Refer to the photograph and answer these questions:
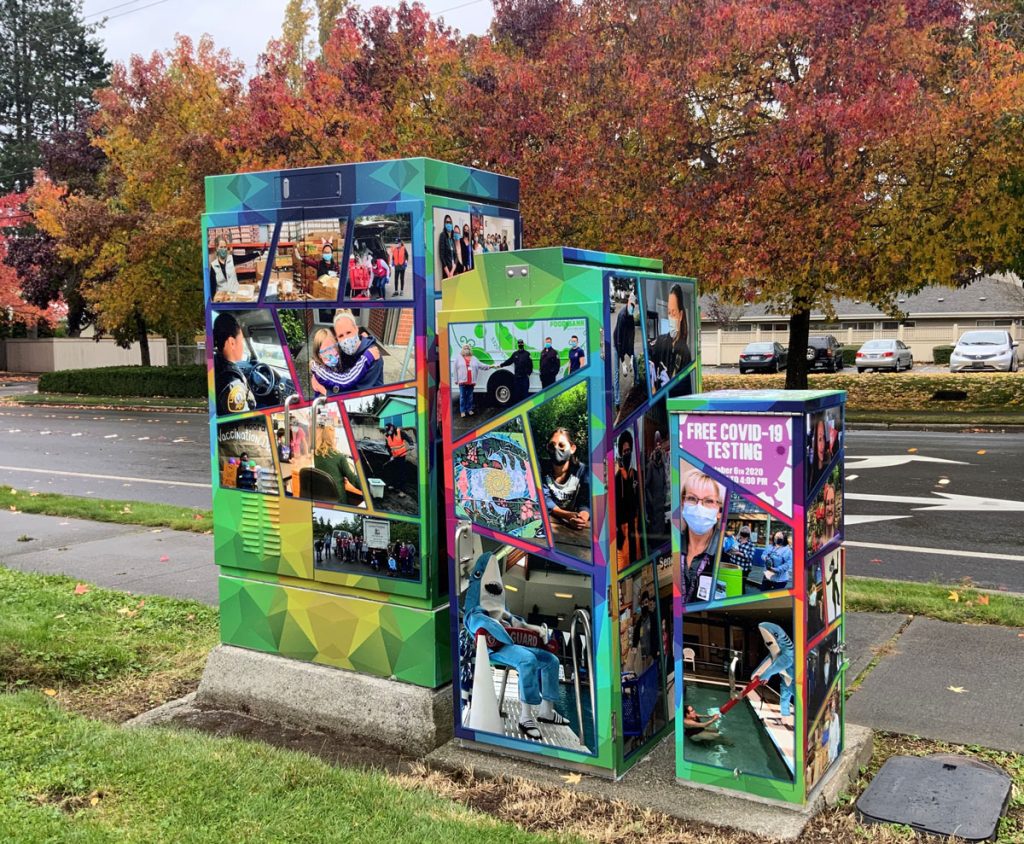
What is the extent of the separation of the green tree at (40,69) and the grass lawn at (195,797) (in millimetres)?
61696

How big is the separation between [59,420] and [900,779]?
24.1 meters

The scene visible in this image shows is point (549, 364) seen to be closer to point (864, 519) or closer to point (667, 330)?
point (667, 330)

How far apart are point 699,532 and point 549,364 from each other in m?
0.87

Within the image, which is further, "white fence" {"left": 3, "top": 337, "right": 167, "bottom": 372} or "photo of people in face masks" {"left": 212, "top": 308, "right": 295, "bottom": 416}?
"white fence" {"left": 3, "top": 337, "right": 167, "bottom": 372}

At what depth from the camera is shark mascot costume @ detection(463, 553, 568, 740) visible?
13.3ft

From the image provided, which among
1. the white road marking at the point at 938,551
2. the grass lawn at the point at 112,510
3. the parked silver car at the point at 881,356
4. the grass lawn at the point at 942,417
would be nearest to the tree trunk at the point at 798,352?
the grass lawn at the point at 942,417

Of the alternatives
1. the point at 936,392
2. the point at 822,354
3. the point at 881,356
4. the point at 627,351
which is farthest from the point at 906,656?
the point at 881,356

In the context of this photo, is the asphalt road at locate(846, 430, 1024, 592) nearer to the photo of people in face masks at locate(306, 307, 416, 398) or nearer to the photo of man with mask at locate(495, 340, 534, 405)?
the photo of man with mask at locate(495, 340, 534, 405)

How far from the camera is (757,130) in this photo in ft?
56.5

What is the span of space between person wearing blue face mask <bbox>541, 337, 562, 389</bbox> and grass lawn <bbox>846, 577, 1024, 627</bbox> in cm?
340

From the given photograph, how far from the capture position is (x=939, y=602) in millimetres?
6262

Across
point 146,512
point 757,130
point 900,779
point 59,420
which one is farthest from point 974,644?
point 59,420

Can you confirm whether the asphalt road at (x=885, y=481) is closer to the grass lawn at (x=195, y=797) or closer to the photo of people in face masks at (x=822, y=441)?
the photo of people in face masks at (x=822, y=441)

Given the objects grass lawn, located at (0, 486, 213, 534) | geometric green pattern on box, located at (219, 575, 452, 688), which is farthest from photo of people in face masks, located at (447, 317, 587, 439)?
grass lawn, located at (0, 486, 213, 534)
